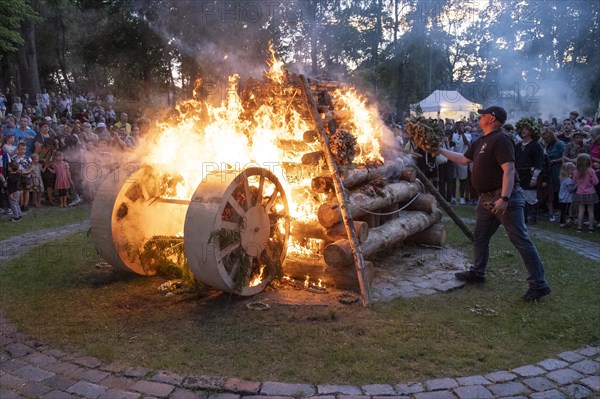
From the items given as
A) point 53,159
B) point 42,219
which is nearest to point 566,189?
point 42,219

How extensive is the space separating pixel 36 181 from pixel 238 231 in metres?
8.77

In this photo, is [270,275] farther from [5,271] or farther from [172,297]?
[5,271]

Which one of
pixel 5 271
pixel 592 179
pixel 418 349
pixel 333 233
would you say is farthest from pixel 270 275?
pixel 592 179

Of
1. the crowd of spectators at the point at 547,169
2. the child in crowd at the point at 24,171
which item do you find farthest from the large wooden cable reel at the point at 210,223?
the child in crowd at the point at 24,171

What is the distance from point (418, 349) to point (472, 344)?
537 millimetres

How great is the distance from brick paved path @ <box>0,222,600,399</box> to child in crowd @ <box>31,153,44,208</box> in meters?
8.87

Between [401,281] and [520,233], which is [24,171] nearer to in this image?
[401,281]

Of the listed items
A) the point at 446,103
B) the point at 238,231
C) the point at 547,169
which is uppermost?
the point at 446,103

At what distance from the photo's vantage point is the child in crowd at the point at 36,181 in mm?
11852

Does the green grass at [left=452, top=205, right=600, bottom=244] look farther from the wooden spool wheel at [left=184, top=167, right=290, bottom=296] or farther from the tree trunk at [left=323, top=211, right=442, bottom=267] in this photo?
the wooden spool wheel at [left=184, top=167, right=290, bottom=296]

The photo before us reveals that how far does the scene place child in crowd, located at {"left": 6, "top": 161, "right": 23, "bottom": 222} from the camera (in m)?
10.5

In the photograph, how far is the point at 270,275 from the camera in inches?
229

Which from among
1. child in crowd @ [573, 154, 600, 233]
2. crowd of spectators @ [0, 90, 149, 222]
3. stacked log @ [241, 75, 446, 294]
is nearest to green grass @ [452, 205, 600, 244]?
child in crowd @ [573, 154, 600, 233]

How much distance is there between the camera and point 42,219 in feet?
34.5
